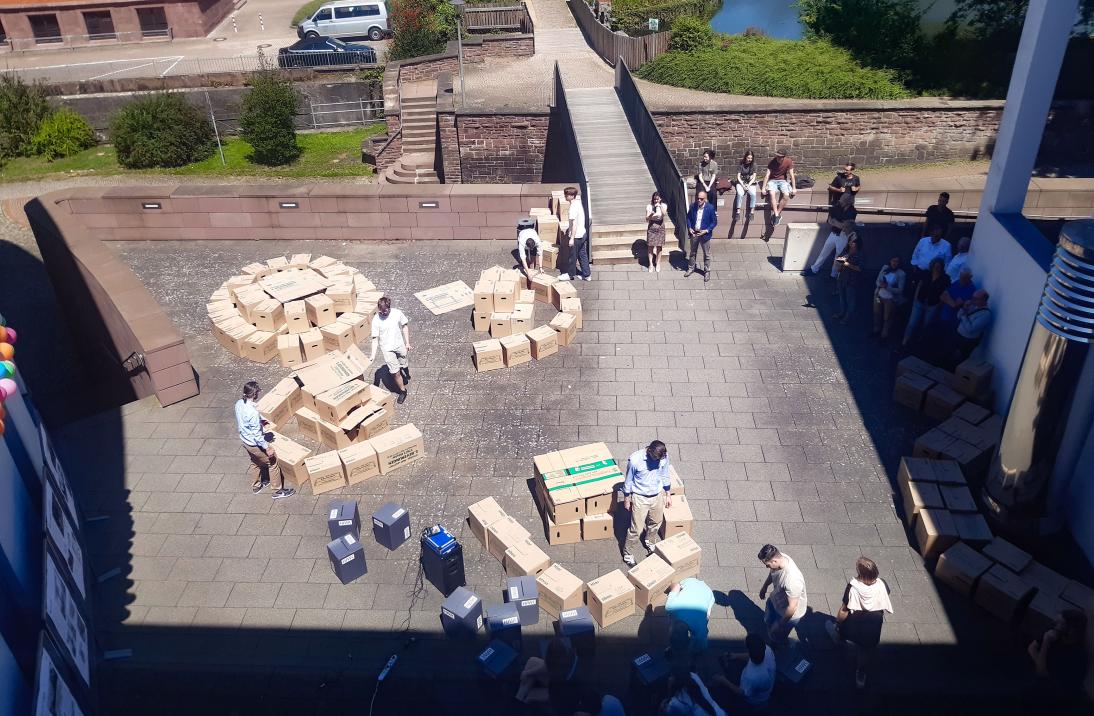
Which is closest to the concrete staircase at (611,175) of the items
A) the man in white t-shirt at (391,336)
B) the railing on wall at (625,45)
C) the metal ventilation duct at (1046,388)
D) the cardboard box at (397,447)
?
the railing on wall at (625,45)

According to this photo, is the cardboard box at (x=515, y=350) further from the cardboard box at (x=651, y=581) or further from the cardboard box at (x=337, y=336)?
the cardboard box at (x=651, y=581)

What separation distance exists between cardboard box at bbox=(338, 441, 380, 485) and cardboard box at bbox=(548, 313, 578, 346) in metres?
3.95

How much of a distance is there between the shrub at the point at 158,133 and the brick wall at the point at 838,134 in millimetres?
15667

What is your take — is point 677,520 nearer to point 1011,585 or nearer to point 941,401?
point 1011,585

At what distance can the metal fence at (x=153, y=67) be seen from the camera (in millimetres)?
34344

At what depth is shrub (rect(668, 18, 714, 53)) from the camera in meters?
28.8

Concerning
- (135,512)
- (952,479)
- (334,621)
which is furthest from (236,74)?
(952,479)

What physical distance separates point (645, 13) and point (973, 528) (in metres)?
26.1

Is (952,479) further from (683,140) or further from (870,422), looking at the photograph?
(683,140)

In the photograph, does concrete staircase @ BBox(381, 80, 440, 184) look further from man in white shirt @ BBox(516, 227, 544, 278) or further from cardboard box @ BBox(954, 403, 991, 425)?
cardboard box @ BBox(954, 403, 991, 425)

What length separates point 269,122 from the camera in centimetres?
2792

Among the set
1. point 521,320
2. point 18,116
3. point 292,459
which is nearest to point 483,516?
point 292,459

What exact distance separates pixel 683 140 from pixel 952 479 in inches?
635

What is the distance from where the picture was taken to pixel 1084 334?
9.12 m
